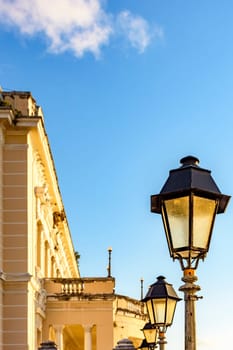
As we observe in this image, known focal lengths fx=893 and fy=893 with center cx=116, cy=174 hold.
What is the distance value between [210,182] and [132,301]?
24.7 meters

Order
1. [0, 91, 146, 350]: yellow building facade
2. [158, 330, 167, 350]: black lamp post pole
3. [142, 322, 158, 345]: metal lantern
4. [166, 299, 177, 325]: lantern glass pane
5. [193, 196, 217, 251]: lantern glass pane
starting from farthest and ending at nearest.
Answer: [0, 91, 146, 350]: yellow building facade → [142, 322, 158, 345]: metal lantern → [158, 330, 167, 350]: black lamp post pole → [166, 299, 177, 325]: lantern glass pane → [193, 196, 217, 251]: lantern glass pane

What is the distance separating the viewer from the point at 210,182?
20.7 feet

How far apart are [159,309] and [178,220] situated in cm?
658

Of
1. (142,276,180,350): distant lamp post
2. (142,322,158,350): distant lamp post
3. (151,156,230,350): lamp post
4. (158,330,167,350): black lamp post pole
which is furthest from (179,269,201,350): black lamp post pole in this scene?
(142,322,158,350): distant lamp post

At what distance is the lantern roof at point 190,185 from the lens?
20.2ft

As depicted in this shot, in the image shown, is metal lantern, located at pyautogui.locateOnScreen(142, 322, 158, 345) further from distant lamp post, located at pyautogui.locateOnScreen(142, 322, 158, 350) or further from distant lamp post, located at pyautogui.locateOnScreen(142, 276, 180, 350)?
distant lamp post, located at pyautogui.locateOnScreen(142, 276, 180, 350)

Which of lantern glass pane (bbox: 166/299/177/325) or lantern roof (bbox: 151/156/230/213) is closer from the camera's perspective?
lantern roof (bbox: 151/156/230/213)

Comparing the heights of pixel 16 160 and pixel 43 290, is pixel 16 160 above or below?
above

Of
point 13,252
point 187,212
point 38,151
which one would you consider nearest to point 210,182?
point 187,212

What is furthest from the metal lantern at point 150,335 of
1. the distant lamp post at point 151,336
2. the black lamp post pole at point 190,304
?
the black lamp post pole at point 190,304

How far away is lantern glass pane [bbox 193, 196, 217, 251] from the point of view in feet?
20.0

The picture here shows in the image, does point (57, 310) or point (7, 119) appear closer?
point (7, 119)

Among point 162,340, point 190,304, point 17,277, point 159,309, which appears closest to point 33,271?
point 17,277

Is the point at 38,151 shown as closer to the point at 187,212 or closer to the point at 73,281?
the point at 73,281
